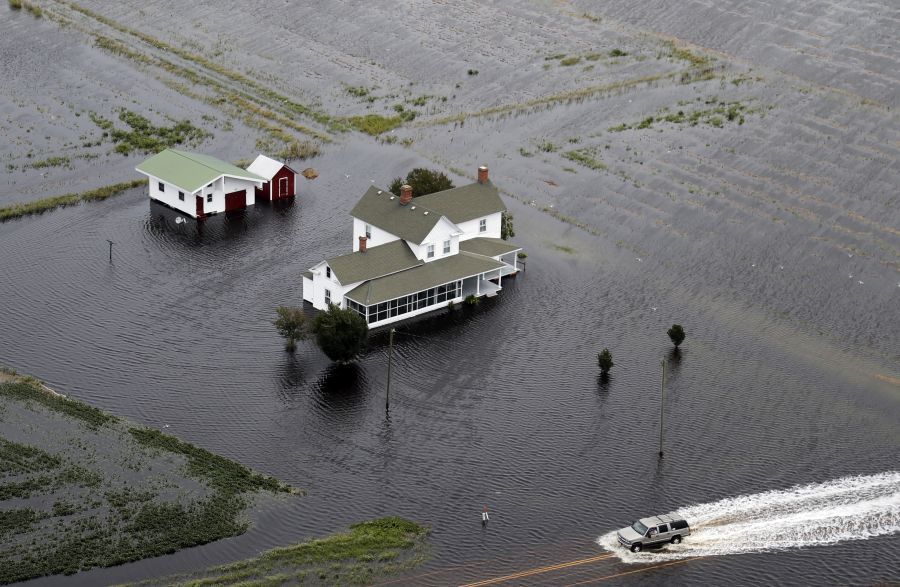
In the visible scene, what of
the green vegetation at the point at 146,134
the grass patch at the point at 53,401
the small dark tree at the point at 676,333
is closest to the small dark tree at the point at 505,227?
the small dark tree at the point at 676,333

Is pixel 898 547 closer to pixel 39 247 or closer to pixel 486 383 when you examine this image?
pixel 486 383

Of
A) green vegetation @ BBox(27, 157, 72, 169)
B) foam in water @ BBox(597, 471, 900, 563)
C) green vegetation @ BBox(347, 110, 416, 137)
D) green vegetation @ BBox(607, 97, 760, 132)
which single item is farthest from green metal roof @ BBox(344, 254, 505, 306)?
green vegetation @ BBox(27, 157, 72, 169)

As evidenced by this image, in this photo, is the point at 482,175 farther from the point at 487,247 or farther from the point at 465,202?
the point at 487,247

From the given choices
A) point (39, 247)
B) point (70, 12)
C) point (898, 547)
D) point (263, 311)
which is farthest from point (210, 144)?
point (898, 547)

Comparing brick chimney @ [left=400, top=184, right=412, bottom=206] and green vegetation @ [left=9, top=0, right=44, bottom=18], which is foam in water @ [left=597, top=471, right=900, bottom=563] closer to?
brick chimney @ [left=400, top=184, right=412, bottom=206]

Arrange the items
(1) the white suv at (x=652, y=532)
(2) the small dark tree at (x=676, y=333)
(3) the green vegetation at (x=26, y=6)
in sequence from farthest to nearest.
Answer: (3) the green vegetation at (x=26, y=6) → (2) the small dark tree at (x=676, y=333) → (1) the white suv at (x=652, y=532)

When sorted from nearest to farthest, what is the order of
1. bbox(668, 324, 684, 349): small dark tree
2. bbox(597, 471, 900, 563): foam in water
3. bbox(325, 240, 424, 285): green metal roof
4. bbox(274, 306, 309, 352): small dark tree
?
1. bbox(597, 471, 900, 563): foam in water
2. bbox(274, 306, 309, 352): small dark tree
3. bbox(668, 324, 684, 349): small dark tree
4. bbox(325, 240, 424, 285): green metal roof

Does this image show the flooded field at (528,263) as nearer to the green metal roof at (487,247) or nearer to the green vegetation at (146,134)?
the green vegetation at (146,134)
